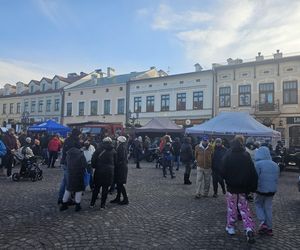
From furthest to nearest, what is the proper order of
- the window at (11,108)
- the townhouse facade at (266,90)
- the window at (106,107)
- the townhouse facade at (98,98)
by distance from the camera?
1. the window at (11,108)
2. the window at (106,107)
3. the townhouse facade at (98,98)
4. the townhouse facade at (266,90)

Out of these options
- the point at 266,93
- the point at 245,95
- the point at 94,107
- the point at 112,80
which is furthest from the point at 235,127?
the point at 112,80

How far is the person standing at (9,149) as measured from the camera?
488 inches

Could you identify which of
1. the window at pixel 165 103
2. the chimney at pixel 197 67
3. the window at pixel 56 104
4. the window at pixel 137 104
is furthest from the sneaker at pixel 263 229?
the window at pixel 56 104

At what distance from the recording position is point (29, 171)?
1209 cm

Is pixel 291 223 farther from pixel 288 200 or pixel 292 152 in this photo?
pixel 292 152

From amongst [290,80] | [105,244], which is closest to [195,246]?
[105,244]

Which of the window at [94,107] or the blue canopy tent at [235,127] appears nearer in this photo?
the blue canopy tent at [235,127]

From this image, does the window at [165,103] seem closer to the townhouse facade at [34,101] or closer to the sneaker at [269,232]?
the townhouse facade at [34,101]

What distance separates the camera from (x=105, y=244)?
5352 mm

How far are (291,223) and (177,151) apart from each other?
10297 mm

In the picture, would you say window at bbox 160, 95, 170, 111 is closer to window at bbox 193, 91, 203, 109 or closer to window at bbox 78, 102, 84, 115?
window at bbox 193, 91, 203, 109

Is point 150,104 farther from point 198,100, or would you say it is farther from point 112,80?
point 112,80

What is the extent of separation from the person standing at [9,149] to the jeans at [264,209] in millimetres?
9388

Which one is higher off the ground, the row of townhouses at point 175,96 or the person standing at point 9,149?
the row of townhouses at point 175,96
